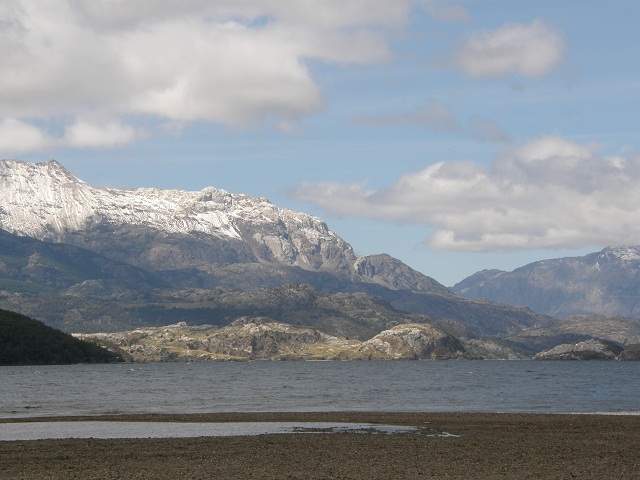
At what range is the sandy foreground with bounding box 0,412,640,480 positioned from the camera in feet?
180

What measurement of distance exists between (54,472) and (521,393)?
489ft

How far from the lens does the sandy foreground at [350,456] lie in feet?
180

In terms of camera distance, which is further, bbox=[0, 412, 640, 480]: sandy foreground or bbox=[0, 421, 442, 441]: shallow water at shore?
bbox=[0, 421, 442, 441]: shallow water at shore

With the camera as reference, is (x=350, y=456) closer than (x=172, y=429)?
Yes

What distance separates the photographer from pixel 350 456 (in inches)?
2514

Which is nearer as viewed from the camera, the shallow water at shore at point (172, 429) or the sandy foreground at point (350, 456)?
the sandy foreground at point (350, 456)

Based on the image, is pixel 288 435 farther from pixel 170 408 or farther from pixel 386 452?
pixel 170 408

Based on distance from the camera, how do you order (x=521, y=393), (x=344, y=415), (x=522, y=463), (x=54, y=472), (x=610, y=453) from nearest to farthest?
1. (x=54, y=472)
2. (x=522, y=463)
3. (x=610, y=453)
4. (x=344, y=415)
5. (x=521, y=393)

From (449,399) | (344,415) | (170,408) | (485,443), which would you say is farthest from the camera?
(449,399)

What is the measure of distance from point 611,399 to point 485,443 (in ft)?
342

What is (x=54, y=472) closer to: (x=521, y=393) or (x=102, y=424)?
(x=102, y=424)

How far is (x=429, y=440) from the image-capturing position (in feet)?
251

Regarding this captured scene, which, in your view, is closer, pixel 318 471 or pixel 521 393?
pixel 318 471

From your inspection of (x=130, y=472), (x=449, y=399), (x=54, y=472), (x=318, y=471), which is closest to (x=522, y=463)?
(x=318, y=471)
